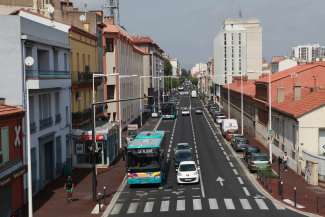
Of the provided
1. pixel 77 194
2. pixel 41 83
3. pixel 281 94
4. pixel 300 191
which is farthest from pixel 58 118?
pixel 281 94

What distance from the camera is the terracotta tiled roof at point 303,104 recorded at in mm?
35719

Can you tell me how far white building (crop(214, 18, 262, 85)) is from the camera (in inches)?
5300

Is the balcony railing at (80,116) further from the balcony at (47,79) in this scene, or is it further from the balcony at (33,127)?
the balcony at (33,127)

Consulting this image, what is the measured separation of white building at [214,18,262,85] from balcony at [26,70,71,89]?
10078 cm

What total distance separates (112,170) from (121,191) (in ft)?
26.5

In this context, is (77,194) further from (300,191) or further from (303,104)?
(303,104)

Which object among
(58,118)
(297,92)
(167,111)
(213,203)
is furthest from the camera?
(167,111)

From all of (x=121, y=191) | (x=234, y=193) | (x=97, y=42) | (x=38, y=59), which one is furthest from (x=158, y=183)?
(x=97, y=42)

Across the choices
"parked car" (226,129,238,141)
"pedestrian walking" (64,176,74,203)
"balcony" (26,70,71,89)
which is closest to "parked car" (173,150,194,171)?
"balcony" (26,70,71,89)

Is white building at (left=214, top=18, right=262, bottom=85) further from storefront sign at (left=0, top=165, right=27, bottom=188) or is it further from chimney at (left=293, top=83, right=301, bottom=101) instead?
storefront sign at (left=0, top=165, right=27, bottom=188)

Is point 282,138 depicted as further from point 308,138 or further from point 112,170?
point 112,170

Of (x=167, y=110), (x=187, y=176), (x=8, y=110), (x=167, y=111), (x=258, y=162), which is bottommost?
(x=187, y=176)

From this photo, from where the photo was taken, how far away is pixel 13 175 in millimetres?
22766

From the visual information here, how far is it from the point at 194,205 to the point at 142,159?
627cm
